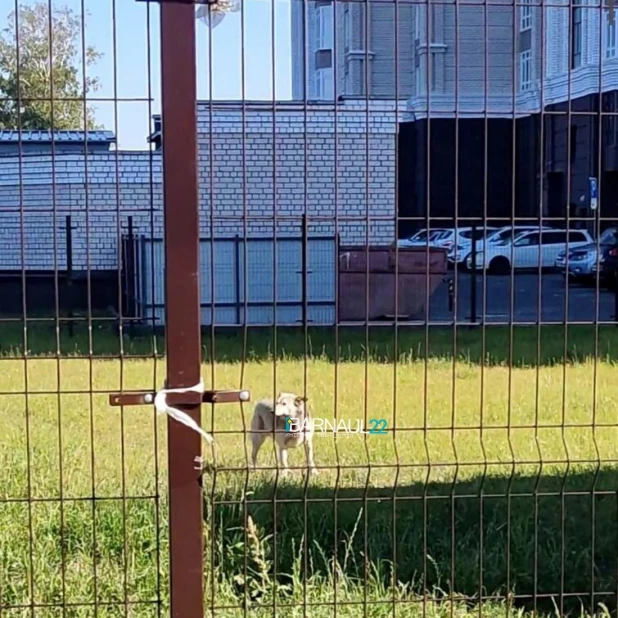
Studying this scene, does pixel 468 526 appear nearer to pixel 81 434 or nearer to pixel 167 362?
pixel 167 362

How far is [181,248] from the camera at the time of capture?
264 centimetres

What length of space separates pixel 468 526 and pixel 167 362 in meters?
2.50

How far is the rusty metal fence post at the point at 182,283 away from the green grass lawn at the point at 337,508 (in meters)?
0.21

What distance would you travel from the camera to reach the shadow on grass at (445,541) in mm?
3760

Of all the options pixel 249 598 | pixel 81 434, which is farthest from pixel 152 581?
pixel 81 434

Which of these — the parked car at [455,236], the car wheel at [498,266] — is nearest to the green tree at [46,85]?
the parked car at [455,236]

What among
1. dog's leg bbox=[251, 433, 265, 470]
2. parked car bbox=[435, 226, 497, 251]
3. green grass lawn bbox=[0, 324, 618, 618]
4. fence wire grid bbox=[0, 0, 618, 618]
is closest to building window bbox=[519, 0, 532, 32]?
fence wire grid bbox=[0, 0, 618, 618]

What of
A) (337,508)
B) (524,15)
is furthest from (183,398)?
(524,15)

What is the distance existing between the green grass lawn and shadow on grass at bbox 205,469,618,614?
0.01 m

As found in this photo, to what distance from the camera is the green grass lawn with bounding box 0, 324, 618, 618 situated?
10.9ft

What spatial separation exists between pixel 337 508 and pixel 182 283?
1.93 m

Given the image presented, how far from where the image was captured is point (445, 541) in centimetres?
441

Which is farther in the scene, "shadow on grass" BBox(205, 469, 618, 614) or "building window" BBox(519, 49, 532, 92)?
"building window" BBox(519, 49, 532, 92)

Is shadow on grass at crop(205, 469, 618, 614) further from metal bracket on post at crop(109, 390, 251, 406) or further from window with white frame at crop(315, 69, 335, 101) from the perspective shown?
window with white frame at crop(315, 69, 335, 101)
